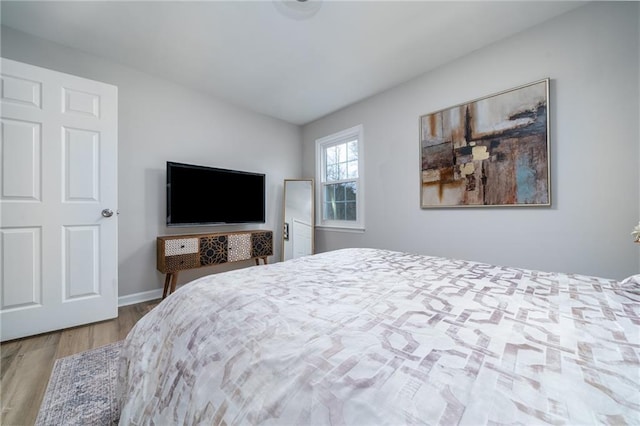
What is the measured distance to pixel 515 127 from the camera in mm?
2053

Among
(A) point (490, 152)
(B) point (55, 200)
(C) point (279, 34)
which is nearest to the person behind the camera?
(B) point (55, 200)

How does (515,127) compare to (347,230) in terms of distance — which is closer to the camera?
(515,127)

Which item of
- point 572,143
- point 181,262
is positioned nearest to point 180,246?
point 181,262

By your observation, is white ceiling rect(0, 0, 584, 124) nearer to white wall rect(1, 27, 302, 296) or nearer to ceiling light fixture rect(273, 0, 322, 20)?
ceiling light fixture rect(273, 0, 322, 20)

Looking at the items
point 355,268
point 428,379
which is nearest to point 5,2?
point 355,268

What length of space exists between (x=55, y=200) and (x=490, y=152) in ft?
11.9

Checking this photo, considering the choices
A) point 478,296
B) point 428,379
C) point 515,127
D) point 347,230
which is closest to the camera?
point 428,379

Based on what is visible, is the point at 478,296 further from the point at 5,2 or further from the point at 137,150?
the point at 5,2

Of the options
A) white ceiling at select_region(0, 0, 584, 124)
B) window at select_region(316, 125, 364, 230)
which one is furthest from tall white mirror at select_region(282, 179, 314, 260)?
white ceiling at select_region(0, 0, 584, 124)

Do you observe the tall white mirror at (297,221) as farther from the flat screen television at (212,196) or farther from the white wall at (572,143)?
the white wall at (572,143)

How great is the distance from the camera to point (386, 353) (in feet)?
1.65

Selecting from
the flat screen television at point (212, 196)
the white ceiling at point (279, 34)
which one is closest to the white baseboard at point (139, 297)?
the flat screen television at point (212, 196)

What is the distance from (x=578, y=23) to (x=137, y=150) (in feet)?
13.1

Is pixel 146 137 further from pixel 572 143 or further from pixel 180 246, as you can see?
pixel 572 143
